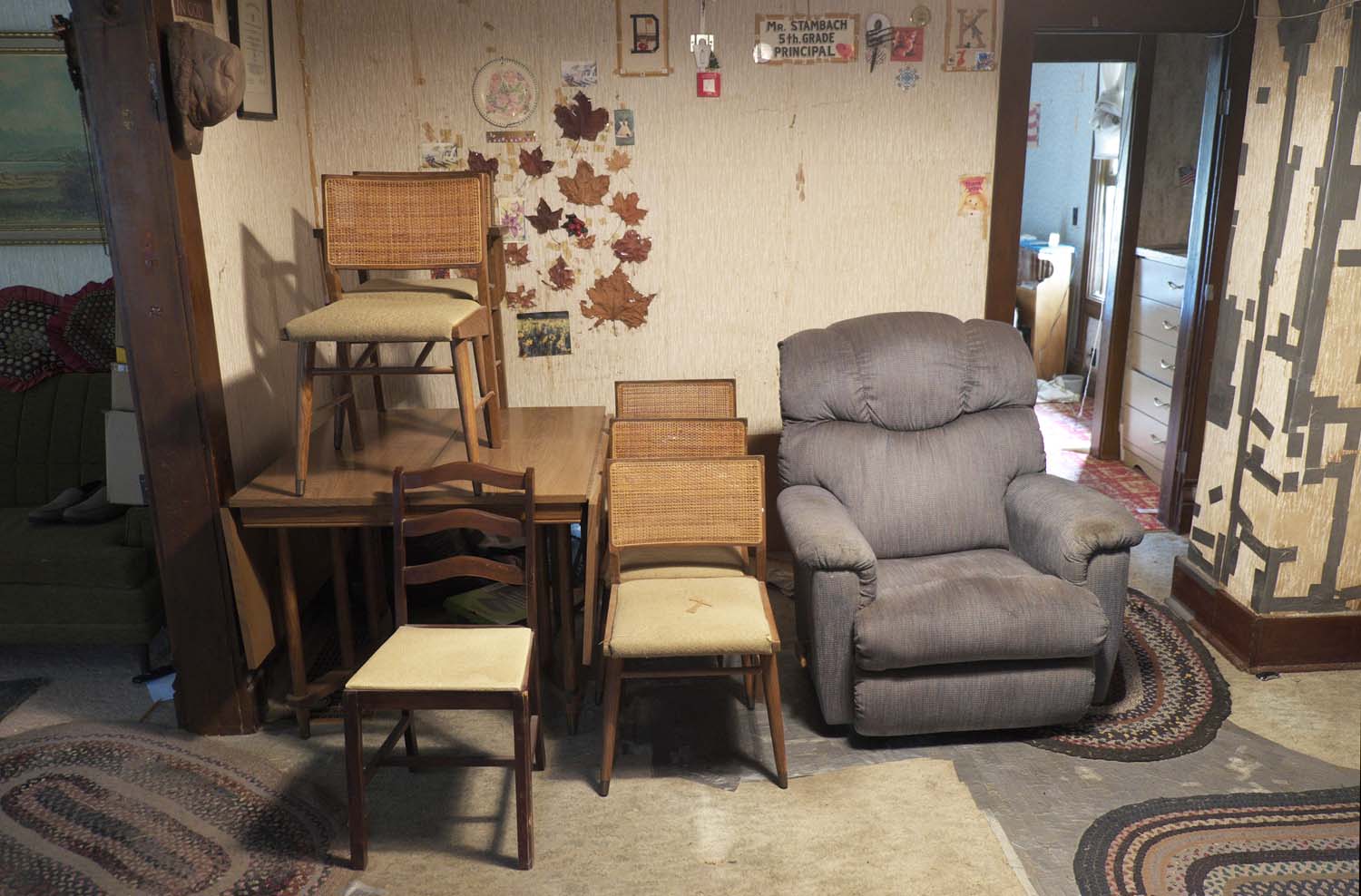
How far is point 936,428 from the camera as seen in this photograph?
3283mm

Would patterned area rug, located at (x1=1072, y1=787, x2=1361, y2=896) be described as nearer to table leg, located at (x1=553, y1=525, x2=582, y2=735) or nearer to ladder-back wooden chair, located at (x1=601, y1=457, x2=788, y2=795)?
ladder-back wooden chair, located at (x1=601, y1=457, x2=788, y2=795)

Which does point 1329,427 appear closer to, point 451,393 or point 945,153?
point 945,153

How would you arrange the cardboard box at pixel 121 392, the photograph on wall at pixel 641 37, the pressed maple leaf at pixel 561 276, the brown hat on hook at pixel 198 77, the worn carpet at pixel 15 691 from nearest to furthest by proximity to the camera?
the brown hat on hook at pixel 198 77 < the cardboard box at pixel 121 392 < the worn carpet at pixel 15 691 < the photograph on wall at pixel 641 37 < the pressed maple leaf at pixel 561 276

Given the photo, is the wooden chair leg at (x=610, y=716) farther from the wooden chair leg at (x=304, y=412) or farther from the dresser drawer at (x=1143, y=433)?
the dresser drawer at (x=1143, y=433)

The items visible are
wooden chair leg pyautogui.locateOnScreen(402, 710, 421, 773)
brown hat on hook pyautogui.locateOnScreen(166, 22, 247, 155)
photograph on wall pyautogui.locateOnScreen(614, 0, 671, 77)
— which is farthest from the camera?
photograph on wall pyautogui.locateOnScreen(614, 0, 671, 77)

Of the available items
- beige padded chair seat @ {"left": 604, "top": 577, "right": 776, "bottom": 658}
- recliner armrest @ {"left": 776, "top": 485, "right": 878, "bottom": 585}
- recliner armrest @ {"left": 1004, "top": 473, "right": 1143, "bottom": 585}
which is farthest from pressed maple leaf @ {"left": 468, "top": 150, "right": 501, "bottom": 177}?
recliner armrest @ {"left": 1004, "top": 473, "right": 1143, "bottom": 585}

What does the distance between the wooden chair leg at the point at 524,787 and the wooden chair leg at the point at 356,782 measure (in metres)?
0.34

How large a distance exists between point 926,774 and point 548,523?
3.83 ft

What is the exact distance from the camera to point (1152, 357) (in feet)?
15.7

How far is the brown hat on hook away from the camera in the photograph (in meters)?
A: 2.47

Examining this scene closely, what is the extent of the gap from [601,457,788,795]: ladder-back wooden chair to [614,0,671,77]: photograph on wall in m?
1.57

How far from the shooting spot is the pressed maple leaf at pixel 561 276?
3.81m

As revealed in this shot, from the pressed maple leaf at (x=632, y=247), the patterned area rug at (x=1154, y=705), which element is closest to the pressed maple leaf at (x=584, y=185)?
the pressed maple leaf at (x=632, y=247)

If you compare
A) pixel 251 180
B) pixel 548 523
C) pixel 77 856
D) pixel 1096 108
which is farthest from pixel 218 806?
pixel 1096 108
